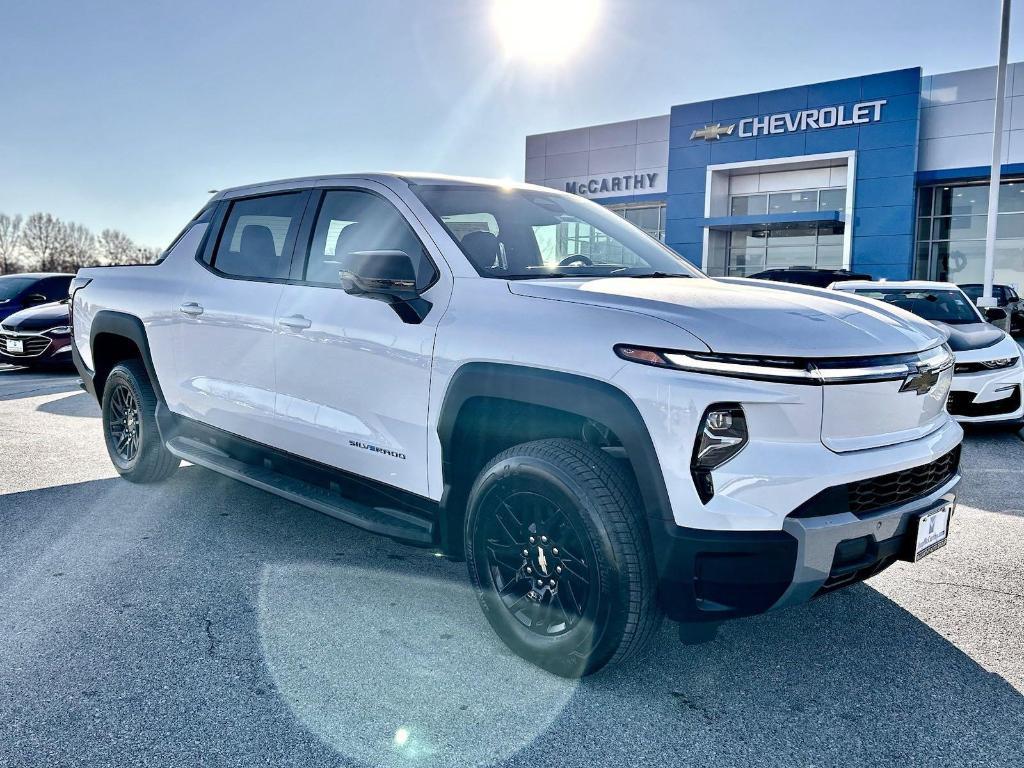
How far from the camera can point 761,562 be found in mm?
2480

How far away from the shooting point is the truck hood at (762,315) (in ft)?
8.30

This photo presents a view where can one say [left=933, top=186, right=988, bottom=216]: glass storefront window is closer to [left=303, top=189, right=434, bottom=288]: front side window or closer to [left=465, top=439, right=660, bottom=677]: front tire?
[left=303, top=189, right=434, bottom=288]: front side window

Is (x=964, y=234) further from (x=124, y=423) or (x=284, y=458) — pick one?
(x=284, y=458)

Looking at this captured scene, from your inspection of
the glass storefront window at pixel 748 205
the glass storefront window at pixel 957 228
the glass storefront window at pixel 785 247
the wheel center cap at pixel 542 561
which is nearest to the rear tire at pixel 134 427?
the wheel center cap at pixel 542 561

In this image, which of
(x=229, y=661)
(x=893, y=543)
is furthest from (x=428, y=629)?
(x=893, y=543)

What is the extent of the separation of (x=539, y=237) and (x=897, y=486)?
1.93 m

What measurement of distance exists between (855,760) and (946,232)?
1134 inches

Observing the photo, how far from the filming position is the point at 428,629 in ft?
11.0

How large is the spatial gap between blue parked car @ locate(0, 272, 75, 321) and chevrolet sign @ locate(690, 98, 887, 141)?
74.0 ft

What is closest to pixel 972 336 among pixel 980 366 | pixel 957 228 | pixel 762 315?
pixel 980 366

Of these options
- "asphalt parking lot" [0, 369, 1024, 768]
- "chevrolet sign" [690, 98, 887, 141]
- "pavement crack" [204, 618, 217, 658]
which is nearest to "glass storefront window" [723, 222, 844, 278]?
"chevrolet sign" [690, 98, 887, 141]

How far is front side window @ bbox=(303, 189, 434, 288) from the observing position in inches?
141

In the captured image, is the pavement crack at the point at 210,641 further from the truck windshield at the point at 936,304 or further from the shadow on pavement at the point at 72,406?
the truck windshield at the point at 936,304

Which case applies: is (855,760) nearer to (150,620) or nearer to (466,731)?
(466,731)
